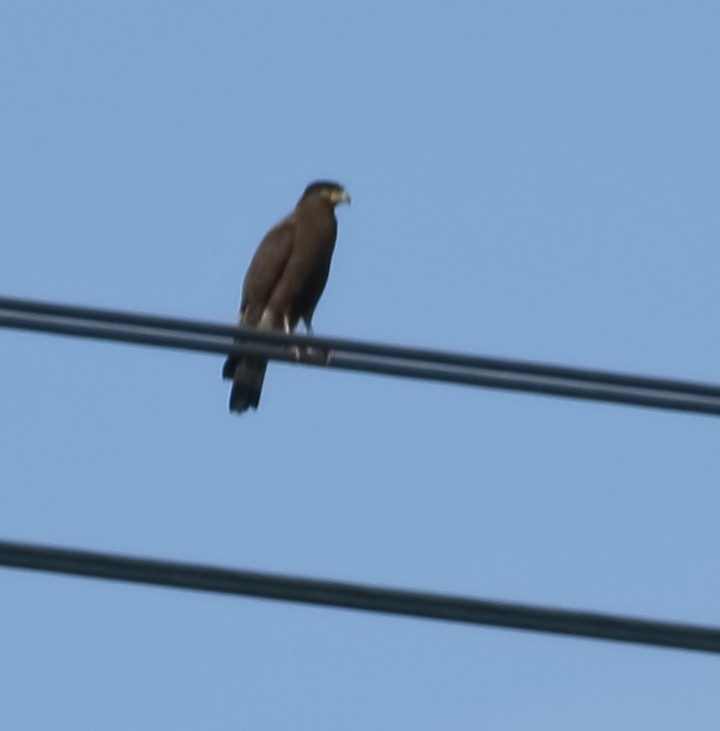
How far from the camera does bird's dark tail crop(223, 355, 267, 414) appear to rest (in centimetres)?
909

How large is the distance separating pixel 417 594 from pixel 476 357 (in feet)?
2.67

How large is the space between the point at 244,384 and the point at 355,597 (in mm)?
4871

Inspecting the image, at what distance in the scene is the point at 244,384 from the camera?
9.12 metres

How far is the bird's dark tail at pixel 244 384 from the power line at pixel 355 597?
4.78 metres

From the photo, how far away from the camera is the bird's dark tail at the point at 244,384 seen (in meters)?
9.09

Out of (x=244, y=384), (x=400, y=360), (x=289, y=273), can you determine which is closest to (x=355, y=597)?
(x=400, y=360)

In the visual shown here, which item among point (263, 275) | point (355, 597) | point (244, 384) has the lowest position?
point (355, 597)

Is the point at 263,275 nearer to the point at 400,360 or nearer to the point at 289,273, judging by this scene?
the point at 289,273

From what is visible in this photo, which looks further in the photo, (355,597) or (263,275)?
(263,275)

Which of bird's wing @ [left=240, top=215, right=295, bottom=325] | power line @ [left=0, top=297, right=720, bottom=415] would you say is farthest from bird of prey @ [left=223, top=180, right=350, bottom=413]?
power line @ [left=0, top=297, right=720, bottom=415]

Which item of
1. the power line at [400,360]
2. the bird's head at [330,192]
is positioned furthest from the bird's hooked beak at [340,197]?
the power line at [400,360]

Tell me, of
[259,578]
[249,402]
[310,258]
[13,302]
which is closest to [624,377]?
[259,578]

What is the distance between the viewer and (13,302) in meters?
4.95

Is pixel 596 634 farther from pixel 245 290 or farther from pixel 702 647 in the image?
pixel 245 290
